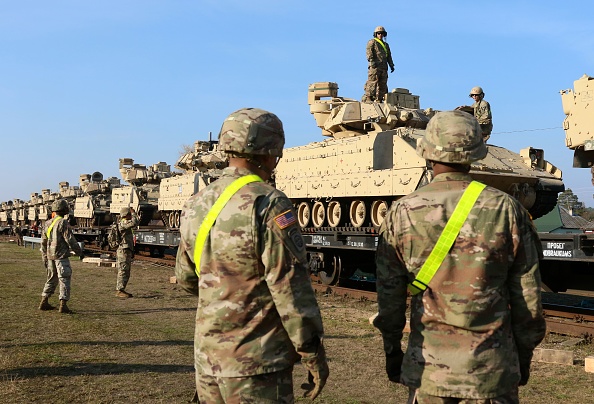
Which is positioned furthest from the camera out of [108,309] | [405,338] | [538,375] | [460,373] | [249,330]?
[108,309]

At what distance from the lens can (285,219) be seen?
11.3 ft

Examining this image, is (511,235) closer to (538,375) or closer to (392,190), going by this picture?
(538,375)

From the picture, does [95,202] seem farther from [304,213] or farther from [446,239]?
[446,239]

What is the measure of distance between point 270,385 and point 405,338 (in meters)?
6.14

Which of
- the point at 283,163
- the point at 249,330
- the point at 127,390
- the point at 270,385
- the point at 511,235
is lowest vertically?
the point at 127,390

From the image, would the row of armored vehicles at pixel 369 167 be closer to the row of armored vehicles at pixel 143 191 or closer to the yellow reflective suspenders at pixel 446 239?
the row of armored vehicles at pixel 143 191


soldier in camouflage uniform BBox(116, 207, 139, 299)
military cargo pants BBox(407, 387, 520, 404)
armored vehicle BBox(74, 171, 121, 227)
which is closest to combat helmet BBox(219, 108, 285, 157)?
military cargo pants BBox(407, 387, 520, 404)

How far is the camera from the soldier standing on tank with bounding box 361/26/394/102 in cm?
1747

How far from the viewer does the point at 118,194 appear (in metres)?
32.6

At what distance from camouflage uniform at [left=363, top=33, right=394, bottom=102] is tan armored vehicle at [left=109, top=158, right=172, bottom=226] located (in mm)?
15309

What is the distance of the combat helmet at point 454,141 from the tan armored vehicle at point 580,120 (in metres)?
8.56

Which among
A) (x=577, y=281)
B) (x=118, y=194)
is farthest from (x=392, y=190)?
(x=118, y=194)

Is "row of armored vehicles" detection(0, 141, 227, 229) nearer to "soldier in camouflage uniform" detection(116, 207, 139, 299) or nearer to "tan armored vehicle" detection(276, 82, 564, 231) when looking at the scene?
"tan armored vehicle" detection(276, 82, 564, 231)

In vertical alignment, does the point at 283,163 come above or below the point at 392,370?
above
